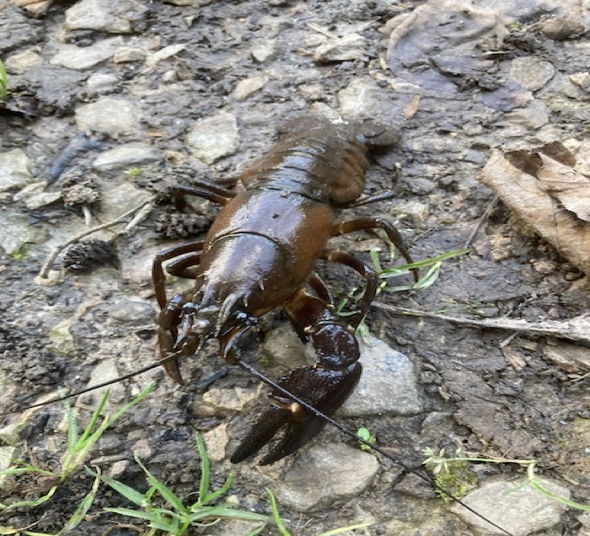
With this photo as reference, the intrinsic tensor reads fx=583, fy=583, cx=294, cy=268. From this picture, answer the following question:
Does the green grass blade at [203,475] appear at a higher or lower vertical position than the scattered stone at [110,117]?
lower

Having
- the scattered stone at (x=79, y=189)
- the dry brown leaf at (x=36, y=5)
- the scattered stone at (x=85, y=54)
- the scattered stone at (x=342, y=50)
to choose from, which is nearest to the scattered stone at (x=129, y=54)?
the scattered stone at (x=85, y=54)

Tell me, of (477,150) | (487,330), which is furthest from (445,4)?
(487,330)

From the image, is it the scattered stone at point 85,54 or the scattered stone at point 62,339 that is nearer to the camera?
the scattered stone at point 62,339

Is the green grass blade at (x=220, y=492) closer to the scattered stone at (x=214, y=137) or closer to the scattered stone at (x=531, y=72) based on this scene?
the scattered stone at (x=214, y=137)

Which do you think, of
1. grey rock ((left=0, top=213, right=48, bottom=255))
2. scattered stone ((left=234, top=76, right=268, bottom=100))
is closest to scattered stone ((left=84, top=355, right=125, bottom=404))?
grey rock ((left=0, top=213, right=48, bottom=255))

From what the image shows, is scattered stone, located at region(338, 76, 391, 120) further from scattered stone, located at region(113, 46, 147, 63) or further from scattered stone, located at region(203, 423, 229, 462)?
scattered stone, located at region(203, 423, 229, 462)

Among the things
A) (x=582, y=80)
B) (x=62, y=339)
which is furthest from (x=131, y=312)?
(x=582, y=80)

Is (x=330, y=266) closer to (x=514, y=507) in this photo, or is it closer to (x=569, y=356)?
(x=569, y=356)
